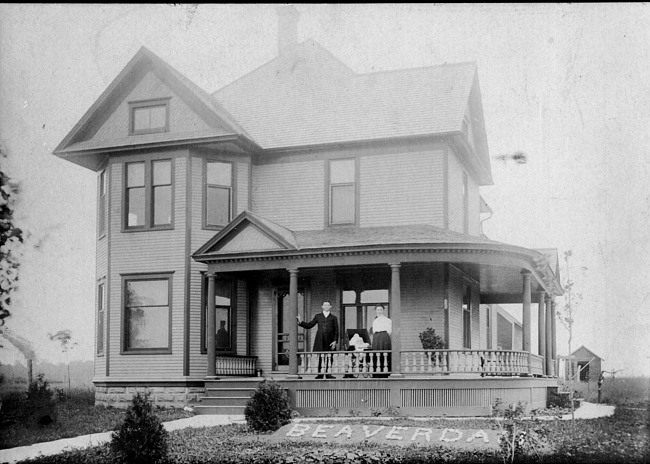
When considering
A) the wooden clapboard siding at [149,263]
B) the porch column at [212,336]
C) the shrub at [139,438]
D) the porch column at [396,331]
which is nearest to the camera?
the shrub at [139,438]

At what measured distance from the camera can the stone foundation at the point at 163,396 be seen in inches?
811

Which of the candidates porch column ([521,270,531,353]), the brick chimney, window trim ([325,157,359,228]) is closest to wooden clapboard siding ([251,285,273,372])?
window trim ([325,157,359,228])

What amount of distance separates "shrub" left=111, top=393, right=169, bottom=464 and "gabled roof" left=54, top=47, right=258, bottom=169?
9752 mm

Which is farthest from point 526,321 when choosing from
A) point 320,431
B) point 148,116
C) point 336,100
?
point 148,116

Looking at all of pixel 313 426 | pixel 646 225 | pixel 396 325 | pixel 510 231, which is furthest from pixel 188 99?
pixel 510 231

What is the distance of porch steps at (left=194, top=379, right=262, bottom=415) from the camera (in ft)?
61.0

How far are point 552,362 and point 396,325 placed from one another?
8054 millimetres

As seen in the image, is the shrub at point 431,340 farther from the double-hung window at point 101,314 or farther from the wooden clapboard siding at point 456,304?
the double-hung window at point 101,314

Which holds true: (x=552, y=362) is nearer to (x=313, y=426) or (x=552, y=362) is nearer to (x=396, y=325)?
(x=396, y=325)

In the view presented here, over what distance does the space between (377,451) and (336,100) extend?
1240 centimetres

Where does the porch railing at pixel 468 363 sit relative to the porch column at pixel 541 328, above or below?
below

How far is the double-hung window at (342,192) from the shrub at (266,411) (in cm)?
719

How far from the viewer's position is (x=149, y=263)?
21.4m

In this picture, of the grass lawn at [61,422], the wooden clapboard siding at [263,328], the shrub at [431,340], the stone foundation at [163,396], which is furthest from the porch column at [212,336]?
the shrub at [431,340]
